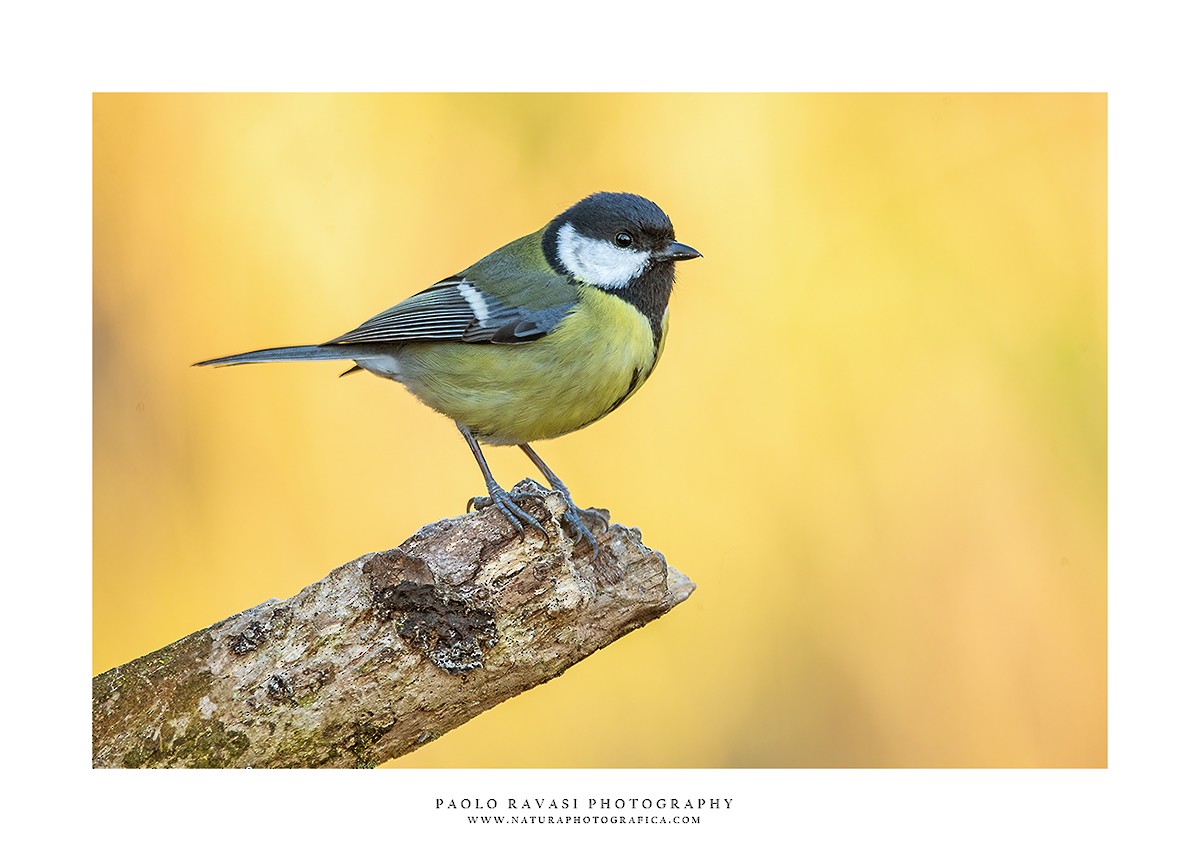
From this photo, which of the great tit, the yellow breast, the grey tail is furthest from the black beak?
the grey tail

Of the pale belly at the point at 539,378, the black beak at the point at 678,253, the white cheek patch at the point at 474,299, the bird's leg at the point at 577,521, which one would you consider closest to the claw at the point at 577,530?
the bird's leg at the point at 577,521

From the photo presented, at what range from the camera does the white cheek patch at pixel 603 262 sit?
282 cm

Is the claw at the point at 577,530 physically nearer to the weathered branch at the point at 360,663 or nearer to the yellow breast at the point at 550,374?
the weathered branch at the point at 360,663

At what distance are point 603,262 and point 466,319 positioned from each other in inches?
15.9

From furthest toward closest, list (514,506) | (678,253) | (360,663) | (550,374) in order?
(678,253)
(550,374)
(514,506)
(360,663)

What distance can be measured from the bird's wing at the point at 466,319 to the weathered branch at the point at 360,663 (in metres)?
0.63

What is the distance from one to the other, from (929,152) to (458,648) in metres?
2.12

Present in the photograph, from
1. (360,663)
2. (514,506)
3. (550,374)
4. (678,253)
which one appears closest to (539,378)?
(550,374)

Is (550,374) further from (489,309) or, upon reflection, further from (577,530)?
(577,530)

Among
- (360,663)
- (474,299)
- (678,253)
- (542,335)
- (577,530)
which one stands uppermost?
(678,253)

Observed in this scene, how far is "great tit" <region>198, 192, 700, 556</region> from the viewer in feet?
8.86

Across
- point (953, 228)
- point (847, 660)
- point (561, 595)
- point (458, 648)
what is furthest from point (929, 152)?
point (458, 648)

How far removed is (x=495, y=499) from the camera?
101 inches

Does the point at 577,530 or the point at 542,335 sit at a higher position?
the point at 542,335
